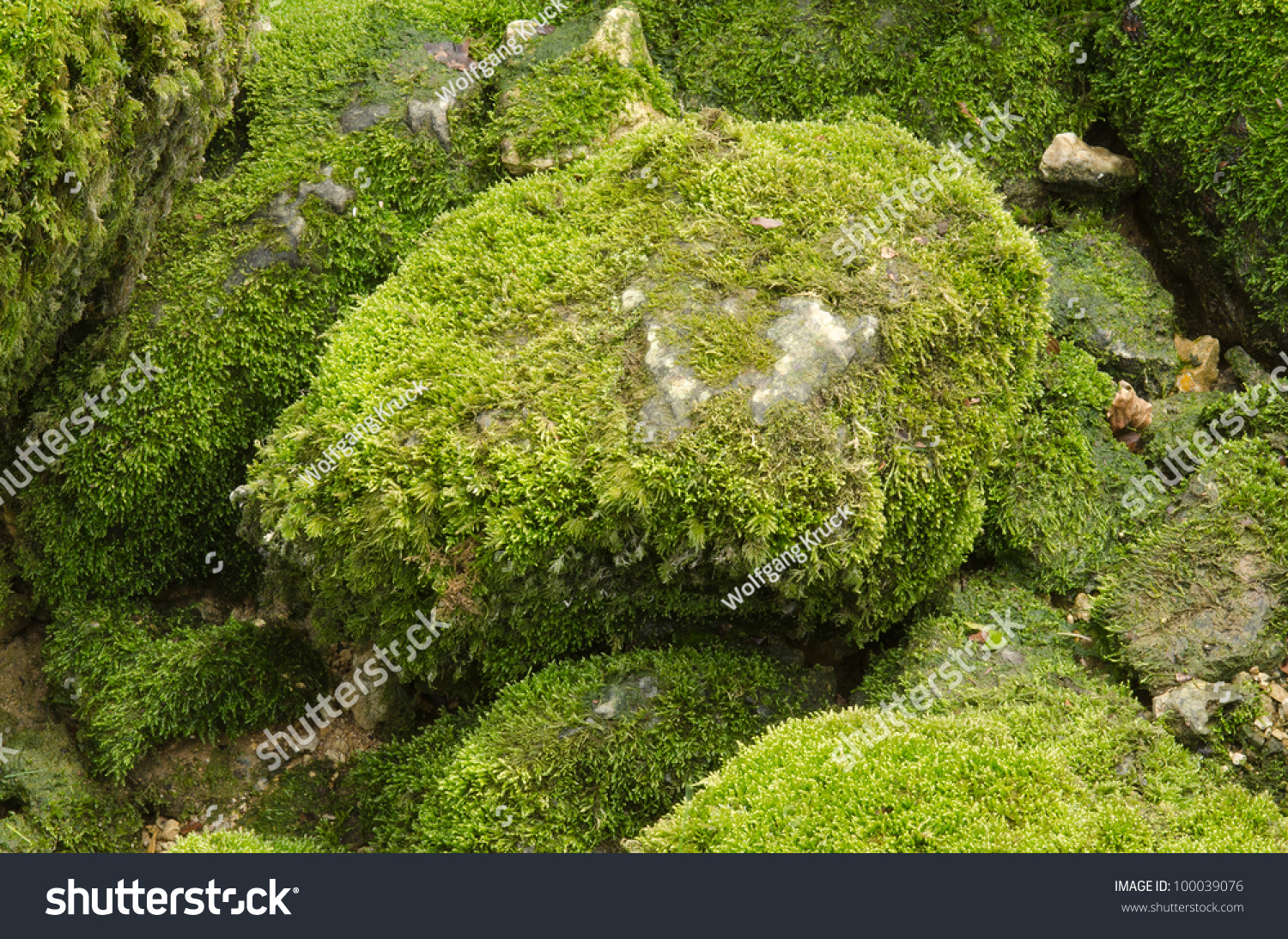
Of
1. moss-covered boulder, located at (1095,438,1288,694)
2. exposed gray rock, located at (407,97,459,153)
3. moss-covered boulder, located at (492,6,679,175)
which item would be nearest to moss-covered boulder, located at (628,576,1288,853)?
moss-covered boulder, located at (1095,438,1288,694)

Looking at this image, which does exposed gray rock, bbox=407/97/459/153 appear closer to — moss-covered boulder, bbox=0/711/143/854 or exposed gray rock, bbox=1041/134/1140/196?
exposed gray rock, bbox=1041/134/1140/196

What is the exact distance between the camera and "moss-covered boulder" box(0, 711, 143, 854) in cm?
501

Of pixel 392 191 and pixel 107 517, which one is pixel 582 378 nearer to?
pixel 392 191

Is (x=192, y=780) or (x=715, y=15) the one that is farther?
(x=715, y=15)

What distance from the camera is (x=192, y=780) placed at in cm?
534

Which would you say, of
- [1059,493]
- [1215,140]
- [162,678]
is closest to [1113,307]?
[1215,140]

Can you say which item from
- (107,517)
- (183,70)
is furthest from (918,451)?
(107,517)

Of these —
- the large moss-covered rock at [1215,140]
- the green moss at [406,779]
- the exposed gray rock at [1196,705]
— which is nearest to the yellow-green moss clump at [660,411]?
the green moss at [406,779]

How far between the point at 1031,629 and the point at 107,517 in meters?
4.90

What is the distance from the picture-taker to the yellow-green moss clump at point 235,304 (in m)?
5.25

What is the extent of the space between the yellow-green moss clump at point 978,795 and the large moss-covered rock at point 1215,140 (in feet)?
8.71

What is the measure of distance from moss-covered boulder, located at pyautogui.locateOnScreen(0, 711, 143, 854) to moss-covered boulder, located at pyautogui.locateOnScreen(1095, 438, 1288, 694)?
17.0 feet
